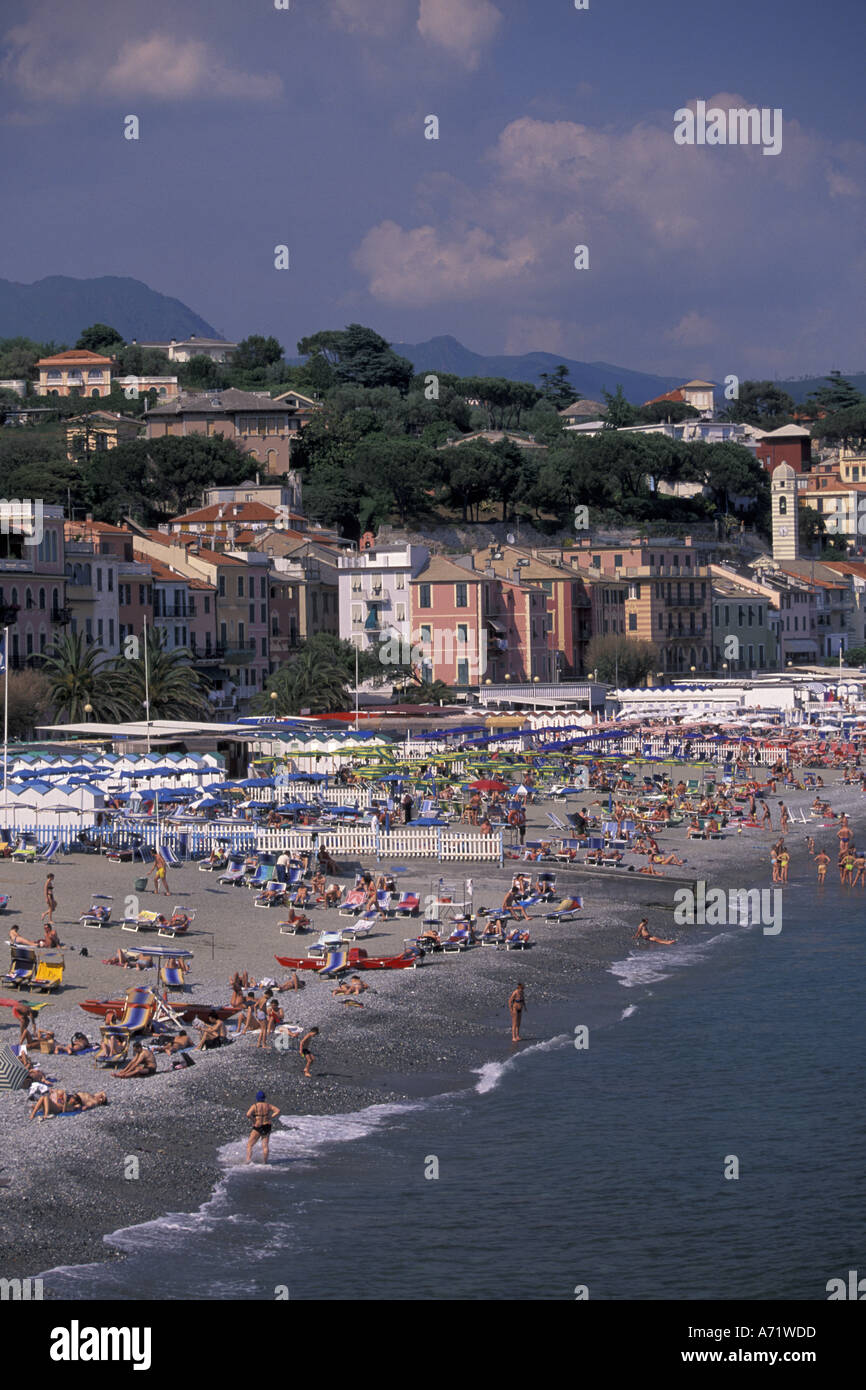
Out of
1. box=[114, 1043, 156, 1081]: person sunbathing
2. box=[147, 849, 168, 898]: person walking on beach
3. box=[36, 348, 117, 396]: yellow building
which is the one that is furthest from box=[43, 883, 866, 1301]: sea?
box=[36, 348, 117, 396]: yellow building

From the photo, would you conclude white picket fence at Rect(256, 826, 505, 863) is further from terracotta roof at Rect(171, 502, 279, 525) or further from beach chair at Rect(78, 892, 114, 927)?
terracotta roof at Rect(171, 502, 279, 525)

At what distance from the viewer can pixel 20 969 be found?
27.5 meters

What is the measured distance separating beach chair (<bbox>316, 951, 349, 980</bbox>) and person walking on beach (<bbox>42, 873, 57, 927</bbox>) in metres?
4.62

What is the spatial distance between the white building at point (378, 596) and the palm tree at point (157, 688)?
97.5ft

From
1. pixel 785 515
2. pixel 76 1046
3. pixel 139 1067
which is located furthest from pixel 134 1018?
pixel 785 515

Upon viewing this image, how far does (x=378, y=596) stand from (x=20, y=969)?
67133 mm

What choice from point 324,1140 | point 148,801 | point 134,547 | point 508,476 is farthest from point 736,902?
point 508,476

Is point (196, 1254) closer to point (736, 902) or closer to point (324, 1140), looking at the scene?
point (324, 1140)

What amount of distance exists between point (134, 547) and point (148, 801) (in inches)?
1655

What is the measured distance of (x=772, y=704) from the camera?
274ft

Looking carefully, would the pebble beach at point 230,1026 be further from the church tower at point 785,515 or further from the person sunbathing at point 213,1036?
the church tower at point 785,515

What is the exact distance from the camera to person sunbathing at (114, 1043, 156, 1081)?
23609 millimetres
